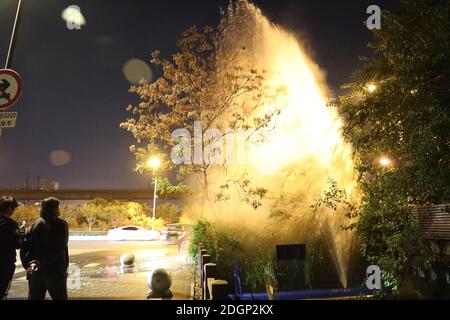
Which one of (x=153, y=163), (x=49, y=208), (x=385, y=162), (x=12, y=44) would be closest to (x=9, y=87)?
(x=12, y=44)

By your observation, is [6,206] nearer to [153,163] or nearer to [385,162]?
[385,162]

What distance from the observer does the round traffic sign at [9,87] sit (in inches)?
306

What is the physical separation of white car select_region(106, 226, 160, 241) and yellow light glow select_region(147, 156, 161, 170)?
53.8 ft

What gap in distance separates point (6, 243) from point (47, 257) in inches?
22.8

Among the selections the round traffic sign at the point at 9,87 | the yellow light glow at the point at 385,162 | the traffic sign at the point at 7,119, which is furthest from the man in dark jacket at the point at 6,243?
the yellow light glow at the point at 385,162

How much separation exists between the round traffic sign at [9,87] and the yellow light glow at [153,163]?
7499mm

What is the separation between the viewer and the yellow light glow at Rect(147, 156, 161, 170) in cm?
1505

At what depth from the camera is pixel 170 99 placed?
15.7 m

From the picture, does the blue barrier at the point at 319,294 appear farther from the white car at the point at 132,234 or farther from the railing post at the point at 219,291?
the white car at the point at 132,234

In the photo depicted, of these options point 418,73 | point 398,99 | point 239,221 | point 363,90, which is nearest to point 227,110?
point 239,221
